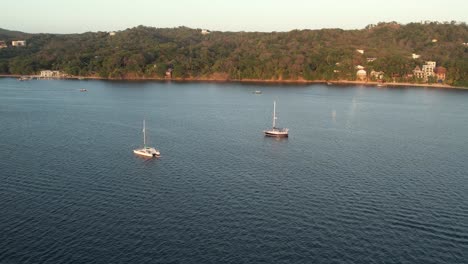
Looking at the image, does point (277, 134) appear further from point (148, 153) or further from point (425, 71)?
point (425, 71)

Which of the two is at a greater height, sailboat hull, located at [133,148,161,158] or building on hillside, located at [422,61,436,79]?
building on hillside, located at [422,61,436,79]

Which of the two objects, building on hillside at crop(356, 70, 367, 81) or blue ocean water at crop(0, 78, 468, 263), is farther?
building on hillside at crop(356, 70, 367, 81)

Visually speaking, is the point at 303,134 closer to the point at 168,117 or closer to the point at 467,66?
the point at 168,117

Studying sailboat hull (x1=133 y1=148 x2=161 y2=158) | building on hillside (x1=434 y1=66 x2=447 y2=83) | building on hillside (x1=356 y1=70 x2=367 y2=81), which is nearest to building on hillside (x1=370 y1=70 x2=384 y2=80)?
building on hillside (x1=356 y1=70 x2=367 y2=81)

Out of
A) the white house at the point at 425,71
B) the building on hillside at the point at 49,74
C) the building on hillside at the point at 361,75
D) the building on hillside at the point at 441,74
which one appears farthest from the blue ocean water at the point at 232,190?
the building on hillside at the point at 49,74

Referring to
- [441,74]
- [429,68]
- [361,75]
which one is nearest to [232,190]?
[361,75]

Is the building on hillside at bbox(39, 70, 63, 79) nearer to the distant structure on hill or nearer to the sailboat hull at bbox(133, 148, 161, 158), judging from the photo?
the distant structure on hill

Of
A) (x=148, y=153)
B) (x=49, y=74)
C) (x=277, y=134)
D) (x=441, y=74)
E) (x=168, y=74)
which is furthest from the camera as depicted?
(x=49, y=74)

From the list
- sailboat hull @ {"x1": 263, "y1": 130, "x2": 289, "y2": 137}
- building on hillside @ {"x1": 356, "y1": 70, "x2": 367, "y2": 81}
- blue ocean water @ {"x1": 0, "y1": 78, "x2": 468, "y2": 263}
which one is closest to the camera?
blue ocean water @ {"x1": 0, "y1": 78, "x2": 468, "y2": 263}
